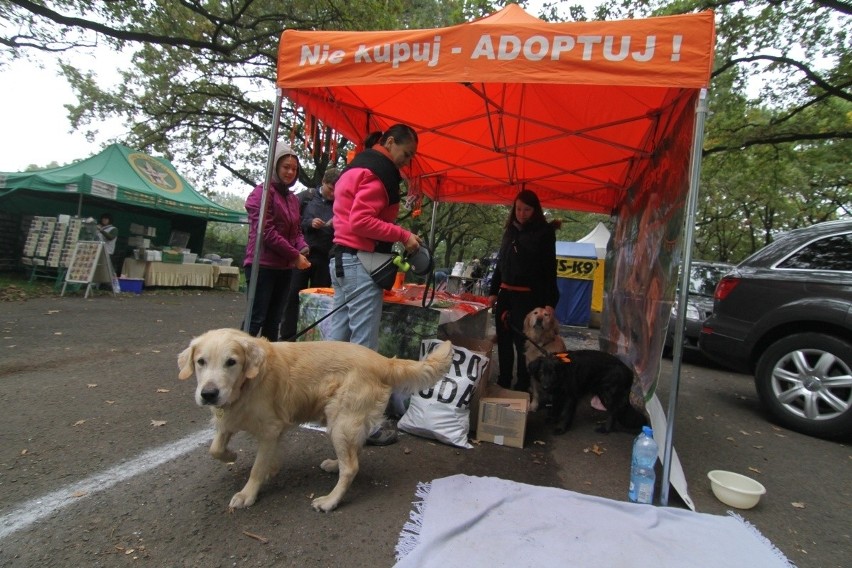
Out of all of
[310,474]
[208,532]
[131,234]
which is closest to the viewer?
[208,532]

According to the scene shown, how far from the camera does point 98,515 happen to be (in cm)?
217

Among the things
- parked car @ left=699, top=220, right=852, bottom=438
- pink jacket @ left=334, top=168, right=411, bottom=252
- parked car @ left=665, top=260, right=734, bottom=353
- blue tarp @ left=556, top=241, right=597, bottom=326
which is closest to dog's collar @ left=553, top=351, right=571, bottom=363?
pink jacket @ left=334, top=168, right=411, bottom=252

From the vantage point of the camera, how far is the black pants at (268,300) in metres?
4.09

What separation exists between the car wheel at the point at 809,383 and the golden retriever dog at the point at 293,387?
13.0ft

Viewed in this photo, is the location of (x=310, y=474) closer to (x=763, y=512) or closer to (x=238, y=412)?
(x=238, y=412)

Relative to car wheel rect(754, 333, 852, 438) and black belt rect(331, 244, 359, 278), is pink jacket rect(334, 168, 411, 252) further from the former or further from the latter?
car wheel rect(754, 333, 852, 438)

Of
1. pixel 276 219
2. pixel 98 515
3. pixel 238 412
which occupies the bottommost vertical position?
pixel 98 515

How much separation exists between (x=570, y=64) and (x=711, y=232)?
32.3 m

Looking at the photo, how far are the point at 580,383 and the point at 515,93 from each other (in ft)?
9.88

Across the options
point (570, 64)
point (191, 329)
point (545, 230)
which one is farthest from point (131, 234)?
point (570, 64)

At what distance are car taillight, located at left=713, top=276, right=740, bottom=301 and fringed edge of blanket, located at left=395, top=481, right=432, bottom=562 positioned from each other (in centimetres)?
434

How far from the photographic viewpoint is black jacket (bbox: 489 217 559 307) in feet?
15.1

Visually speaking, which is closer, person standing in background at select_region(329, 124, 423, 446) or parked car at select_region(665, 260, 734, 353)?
person standing in background at select_region(329, 124, 423, 446)

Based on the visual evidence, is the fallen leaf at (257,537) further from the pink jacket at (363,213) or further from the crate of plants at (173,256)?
the crate of plants at (173,256)
